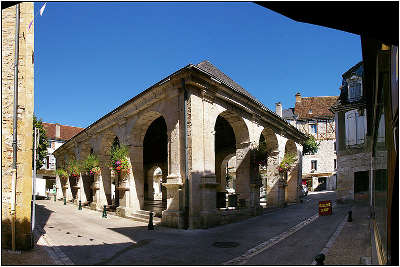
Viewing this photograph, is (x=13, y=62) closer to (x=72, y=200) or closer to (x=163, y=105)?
(x=163, y=105)

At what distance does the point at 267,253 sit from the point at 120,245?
166 inches

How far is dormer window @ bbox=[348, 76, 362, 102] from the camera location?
18.4 meters

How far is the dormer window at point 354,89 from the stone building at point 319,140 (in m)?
15.9

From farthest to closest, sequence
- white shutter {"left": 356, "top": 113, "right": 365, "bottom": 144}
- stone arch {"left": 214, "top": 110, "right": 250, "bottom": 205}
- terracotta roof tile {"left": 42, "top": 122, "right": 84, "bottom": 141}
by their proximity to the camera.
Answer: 1. terracotta roof tile {"left": 42, "top": 122, "right": 84, "bottom": 141}
2. white shutter {"left": 356, "top": 113, "right": 365, "bottom": 144}
3. stone arch {"left": 214, "top": 110, "right": 250, "bottom": 205}

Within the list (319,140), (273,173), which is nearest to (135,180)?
(273,173)

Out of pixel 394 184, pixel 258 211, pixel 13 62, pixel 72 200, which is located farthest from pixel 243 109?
pixel 72 200

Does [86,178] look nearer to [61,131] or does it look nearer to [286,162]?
[286,162]

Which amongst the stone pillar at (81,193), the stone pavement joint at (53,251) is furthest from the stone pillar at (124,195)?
the stone pillar at (81,193)

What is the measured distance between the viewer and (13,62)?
310 inches

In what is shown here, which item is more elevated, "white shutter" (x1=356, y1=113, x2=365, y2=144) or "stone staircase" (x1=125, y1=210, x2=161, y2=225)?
"white shutter" (x1=356, y1=113, x2=365, y2=144)

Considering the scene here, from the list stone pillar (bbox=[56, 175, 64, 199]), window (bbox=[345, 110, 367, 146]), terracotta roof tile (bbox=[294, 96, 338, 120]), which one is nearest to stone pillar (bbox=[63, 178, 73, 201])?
stone pillar (bbox=[56, 175, 64, 199])

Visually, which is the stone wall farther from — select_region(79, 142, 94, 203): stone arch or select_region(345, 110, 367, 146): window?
select_region(79, 142, 94, 203): stone arch

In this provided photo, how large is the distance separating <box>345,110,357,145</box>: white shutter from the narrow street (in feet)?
27.6

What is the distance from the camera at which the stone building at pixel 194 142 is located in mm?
11164
